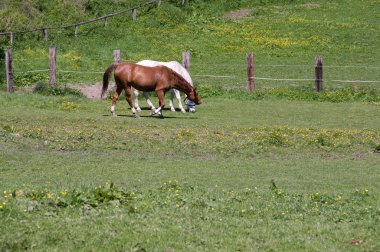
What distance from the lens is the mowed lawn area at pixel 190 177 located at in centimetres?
855

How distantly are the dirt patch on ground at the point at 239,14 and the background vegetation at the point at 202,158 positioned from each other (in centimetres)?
796

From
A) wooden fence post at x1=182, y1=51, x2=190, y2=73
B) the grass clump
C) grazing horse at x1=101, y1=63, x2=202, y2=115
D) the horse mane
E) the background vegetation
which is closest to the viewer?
the background vegetation

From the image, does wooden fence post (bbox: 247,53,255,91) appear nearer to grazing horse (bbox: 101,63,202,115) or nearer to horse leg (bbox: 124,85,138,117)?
grazing horse (bbox: 101,63,202,115)

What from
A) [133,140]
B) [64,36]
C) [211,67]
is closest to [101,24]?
[64,36]

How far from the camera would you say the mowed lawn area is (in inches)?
336

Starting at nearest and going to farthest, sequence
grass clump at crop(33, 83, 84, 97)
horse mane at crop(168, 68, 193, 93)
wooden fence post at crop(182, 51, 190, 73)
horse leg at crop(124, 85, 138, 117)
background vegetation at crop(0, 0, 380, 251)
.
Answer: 1. background vegetation at crop(0, 0, 380, 251)
2. horse leg at crop(124, 85, 138, 117)
3. horse mane at crop(168, 68, 193, 93)
4. grass clump at crop(33, 83, 84, 97)
5. wooden fence post at crop(182, 51, 190, 73)

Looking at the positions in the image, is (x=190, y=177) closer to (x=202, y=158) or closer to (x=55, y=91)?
(x=202, y=158)

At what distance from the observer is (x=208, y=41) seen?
41.1 meters

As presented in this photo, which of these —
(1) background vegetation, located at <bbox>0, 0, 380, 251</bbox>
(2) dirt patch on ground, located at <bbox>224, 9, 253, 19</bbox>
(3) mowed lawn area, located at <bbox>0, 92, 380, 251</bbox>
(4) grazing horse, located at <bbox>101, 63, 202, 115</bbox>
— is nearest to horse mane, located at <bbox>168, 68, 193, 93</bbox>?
(4) grazing horse, located at <bbox>101, 63, 202, 115</bbox>

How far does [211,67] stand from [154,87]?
11711 millimetres

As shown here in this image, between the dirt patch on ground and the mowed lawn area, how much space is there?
23082 mm

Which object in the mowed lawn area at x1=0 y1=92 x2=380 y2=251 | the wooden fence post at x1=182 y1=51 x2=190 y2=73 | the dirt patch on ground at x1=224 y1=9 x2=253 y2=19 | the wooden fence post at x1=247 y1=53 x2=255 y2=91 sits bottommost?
the mowed lawn area at x1=0 y1=92 x2=380 y2=251

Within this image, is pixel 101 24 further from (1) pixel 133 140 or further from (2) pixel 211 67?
(1) pixel 133 140

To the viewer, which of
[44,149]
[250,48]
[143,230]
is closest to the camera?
[143,230]
